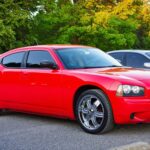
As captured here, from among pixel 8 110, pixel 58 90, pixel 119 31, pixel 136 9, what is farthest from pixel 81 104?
pixel 136 9

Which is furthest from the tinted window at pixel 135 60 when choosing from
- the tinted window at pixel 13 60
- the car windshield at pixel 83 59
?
the tinted window at pixel 13 60

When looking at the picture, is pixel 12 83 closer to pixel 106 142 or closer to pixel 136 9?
pixel 106 142

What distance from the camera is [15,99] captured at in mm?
9766

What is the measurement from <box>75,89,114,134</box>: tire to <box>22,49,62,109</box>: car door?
0.51 meters

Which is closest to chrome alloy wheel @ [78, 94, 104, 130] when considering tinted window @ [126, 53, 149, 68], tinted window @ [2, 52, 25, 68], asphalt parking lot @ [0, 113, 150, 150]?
asphalt parking lot @ [0, 113, 150, 150]

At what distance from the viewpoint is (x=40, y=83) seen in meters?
9.10

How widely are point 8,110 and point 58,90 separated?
8.18 feet

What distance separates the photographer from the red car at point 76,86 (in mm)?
7871

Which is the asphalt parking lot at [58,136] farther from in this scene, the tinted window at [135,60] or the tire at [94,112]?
the tinted window at [135,60]

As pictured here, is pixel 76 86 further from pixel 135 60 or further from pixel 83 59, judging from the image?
pixel 135 60

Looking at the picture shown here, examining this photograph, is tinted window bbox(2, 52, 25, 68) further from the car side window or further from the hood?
the hood

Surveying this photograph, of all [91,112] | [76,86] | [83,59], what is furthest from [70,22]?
[91,112]

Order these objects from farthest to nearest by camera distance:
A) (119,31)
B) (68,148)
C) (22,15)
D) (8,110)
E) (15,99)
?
(119,31)
(22,15)
(8,110)
(15,99)
(68,148)

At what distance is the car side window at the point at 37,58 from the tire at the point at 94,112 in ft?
4.21
